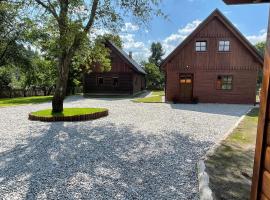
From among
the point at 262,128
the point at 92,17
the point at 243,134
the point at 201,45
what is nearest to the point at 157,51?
the point at 201,45

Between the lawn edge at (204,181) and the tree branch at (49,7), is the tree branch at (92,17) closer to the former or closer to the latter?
the tree branch at (49,7)

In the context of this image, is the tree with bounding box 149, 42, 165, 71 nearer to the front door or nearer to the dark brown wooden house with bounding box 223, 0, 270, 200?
the front door

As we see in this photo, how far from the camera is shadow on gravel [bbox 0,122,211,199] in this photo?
458cm

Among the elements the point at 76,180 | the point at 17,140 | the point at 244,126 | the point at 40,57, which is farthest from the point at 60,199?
the point at 40,57

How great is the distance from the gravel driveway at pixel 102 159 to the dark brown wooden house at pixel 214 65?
10749 mm

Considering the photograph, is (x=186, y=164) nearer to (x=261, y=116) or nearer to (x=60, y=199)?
(x=60, y=199)

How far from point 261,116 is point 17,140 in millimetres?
7794

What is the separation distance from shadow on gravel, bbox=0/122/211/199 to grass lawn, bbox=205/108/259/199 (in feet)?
1.34

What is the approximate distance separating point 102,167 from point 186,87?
1682 cm

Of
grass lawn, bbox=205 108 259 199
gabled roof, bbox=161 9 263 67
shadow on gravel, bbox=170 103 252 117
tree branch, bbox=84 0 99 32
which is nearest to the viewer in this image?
grass lawn, bbox=205 108 259 199

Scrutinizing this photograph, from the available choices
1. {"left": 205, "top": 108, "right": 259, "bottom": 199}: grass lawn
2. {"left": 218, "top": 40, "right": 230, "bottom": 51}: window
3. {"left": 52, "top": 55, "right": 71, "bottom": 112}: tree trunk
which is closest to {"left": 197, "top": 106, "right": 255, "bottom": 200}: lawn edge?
{"left": 205, "top": 108, "right": 259, "bottom": 199}: grass lawn

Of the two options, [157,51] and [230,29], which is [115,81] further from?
[157,51]

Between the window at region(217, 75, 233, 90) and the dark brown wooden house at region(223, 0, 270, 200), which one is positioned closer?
the dark brown wooden house at region(223, 0, 270, 200)

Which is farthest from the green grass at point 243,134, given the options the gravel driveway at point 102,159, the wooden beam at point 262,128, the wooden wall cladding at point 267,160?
the wooden wall cladding at point 267,160
